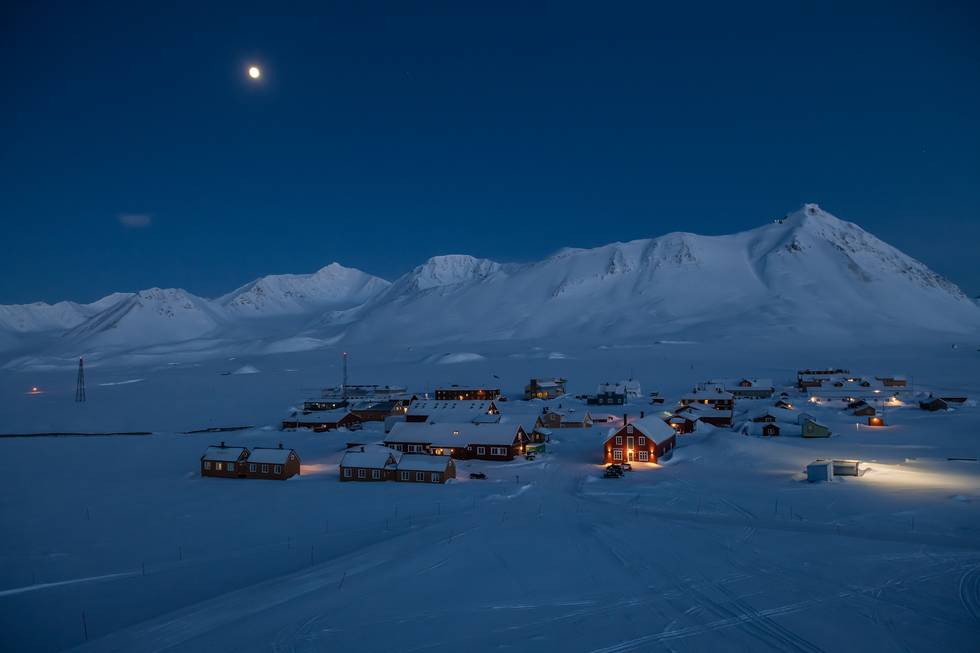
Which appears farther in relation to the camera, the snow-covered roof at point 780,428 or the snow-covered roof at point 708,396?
the snow-covered roof at point 708,396

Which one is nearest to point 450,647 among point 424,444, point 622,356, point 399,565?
point 399,565

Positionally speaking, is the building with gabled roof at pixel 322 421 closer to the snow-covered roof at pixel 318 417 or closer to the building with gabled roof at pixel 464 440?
the snow-covered roof at pixel 318 417

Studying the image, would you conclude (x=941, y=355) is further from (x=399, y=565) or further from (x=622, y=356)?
(x=399, y=565)

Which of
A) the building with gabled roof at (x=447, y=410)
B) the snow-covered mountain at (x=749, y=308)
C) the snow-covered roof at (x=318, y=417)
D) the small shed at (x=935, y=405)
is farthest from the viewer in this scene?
the snow-covered mountain at (x=749, y=308)

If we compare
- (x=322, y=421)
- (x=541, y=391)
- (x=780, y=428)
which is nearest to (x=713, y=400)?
(x=780, y=428)

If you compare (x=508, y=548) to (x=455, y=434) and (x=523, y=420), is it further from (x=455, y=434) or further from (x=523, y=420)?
(x=523, y=420)

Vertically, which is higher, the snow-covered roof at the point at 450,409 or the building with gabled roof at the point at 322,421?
the snow-covered roof at the point at 450,409

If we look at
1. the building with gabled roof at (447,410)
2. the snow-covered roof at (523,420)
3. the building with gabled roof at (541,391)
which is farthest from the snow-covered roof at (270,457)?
the building with gabled roof at (541,391)
